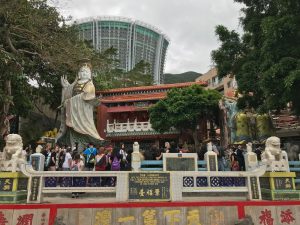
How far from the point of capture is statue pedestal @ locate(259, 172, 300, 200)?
752 cm

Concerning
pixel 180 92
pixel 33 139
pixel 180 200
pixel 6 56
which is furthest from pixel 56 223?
pixel 180 92

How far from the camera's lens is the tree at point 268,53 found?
12.8m

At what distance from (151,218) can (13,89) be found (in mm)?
13316

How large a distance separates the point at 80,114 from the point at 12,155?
406 inches

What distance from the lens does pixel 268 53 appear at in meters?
13.8

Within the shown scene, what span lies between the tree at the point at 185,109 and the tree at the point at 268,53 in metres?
8.35

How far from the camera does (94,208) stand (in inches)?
263

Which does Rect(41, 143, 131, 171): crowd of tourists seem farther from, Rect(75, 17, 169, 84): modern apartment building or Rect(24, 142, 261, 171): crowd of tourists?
Rect(75, 17, 169, 84): modern apartment building

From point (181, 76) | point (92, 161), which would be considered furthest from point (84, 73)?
point (181, 76)

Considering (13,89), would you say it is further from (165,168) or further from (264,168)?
(264,168)

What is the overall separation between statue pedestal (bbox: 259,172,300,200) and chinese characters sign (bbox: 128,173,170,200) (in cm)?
263

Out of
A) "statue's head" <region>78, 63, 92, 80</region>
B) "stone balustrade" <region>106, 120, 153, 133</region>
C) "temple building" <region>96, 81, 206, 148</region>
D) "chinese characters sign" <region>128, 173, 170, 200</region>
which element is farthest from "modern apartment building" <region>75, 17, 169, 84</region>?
"chinese characters sign" <region>128, 173, 170, 200</region>

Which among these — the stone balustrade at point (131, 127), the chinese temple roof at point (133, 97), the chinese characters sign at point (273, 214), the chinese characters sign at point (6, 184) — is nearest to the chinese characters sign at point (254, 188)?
the chinese characters sign at point (273, 214)

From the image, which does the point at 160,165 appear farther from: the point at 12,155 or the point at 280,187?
the point at 12,155
